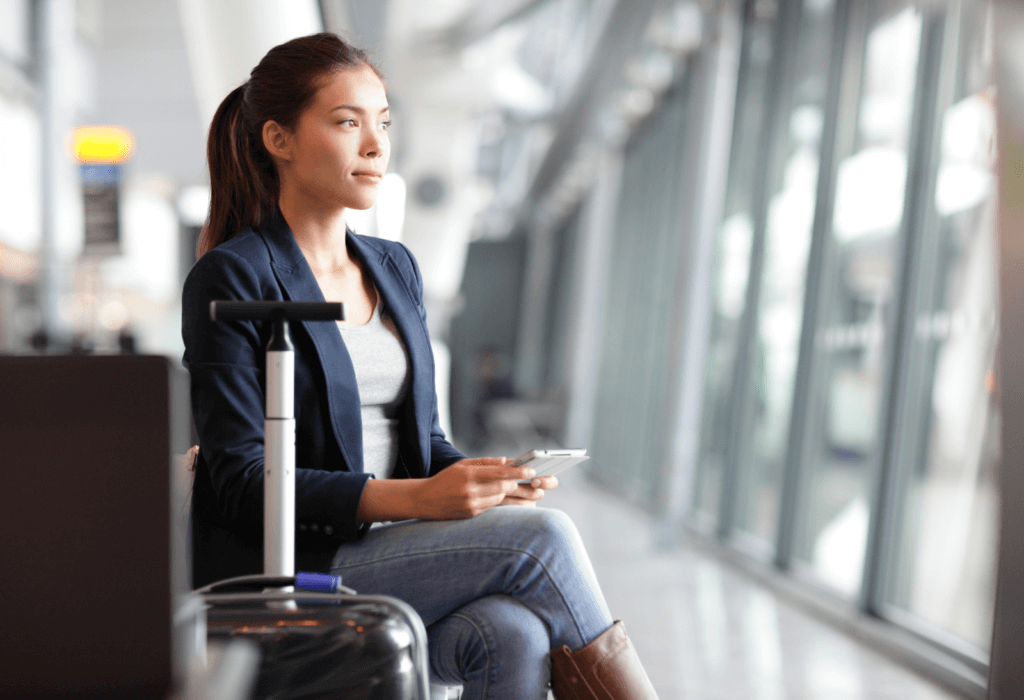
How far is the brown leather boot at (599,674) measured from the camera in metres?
1.19

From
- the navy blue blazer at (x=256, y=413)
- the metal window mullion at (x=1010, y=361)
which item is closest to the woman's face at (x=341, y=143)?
the navy blue blazer at (x=256, y=413)

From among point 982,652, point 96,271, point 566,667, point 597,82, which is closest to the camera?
point 566,667

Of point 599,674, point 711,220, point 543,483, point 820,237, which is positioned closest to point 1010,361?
point 543,483

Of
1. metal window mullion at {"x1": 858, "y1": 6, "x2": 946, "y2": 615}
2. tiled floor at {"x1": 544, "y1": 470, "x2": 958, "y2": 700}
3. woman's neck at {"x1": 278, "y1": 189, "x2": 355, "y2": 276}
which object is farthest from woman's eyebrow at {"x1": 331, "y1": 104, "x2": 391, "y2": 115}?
metal window mullion at {"x1": 858, "y1": 6, "x2": 946, "y2": 615}

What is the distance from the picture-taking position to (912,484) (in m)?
3.40

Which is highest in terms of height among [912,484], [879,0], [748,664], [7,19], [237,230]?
[7,19]

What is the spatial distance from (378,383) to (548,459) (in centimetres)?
33

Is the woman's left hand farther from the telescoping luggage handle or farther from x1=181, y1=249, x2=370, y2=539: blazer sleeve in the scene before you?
the telescoping luggage handle

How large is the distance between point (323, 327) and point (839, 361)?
345 cm

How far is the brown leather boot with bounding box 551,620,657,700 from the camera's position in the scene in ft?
3.92

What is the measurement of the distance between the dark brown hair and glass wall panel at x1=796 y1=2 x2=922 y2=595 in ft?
9.00

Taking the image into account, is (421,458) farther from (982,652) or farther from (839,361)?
(839,361)

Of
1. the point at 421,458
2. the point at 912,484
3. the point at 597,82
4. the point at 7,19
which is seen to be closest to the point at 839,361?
the point at 912,484

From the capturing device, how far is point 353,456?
1350 mm
